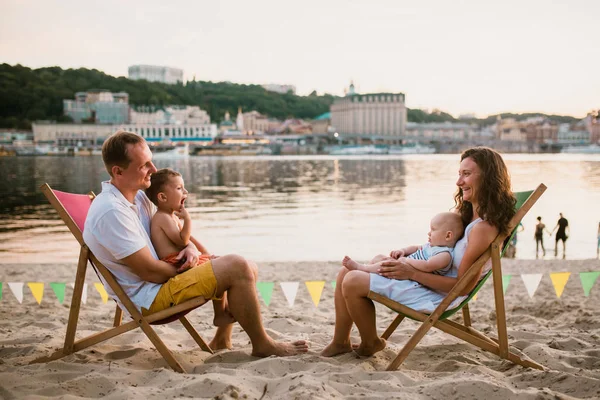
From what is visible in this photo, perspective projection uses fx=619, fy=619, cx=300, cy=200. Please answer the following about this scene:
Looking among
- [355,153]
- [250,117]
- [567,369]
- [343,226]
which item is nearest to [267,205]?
[343,226]

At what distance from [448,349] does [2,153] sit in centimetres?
9399

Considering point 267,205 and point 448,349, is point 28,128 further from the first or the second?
point 448,349

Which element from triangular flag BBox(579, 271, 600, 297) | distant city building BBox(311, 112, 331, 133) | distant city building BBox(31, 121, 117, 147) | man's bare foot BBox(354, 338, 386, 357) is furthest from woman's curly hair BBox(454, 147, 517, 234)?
distant city building BBox(311, 112, 331, 133)

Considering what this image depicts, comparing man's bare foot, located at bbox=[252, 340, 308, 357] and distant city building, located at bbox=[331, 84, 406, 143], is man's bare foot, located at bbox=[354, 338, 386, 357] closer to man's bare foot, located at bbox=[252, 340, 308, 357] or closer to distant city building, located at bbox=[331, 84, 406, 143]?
man's bare foot, located at bbox=[252, 340, 308, 357]

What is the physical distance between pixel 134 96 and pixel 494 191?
12989 centimetres

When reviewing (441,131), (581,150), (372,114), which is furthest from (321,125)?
(581,150)

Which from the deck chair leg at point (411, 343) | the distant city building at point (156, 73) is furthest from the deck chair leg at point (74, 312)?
the distant city building at point (156, 73)

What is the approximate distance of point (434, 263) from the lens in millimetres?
2641

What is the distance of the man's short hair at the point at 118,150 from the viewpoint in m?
2.61

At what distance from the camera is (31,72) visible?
8775 cm

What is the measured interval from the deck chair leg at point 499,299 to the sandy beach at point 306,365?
0.31 feet

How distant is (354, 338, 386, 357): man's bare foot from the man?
426 mm

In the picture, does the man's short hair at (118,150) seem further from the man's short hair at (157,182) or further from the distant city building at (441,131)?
the distant city building at (441,131)

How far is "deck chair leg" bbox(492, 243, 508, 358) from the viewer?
2531mm
